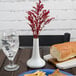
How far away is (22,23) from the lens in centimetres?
269

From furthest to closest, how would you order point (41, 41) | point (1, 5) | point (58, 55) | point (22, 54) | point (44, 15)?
point (1, 5) → point (41, 41) → point (22, 54) → point (58, 55) → point (44, 15)

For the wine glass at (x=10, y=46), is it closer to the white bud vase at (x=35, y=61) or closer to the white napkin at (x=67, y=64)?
the white bud vase at (x=35, y=61)

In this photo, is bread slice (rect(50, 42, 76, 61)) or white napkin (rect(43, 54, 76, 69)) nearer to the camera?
white napkin (rect(43, 54, 76, 69))

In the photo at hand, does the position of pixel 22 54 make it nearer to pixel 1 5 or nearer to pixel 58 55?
pixel 58 55

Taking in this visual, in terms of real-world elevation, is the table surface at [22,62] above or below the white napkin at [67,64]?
below

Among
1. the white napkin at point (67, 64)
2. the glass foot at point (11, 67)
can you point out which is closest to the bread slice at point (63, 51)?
the white napkin at point (67, 64)

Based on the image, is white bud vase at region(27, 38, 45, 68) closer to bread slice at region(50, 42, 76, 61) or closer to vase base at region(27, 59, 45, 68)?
vase base at region(27, 59, 45, 68)

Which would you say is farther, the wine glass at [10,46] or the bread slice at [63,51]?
the bread slice at [63,51]

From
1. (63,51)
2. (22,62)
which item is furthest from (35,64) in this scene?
(63,51)

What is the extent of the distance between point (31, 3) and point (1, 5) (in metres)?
0.39

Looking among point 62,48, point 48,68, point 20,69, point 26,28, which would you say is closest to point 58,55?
point 62,48

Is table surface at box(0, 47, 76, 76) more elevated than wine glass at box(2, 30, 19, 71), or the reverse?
wine glass at box(2, 30, 19, 71)

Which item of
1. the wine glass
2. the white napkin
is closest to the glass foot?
the wine glass

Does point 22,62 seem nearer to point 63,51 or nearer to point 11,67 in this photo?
point 11,67
